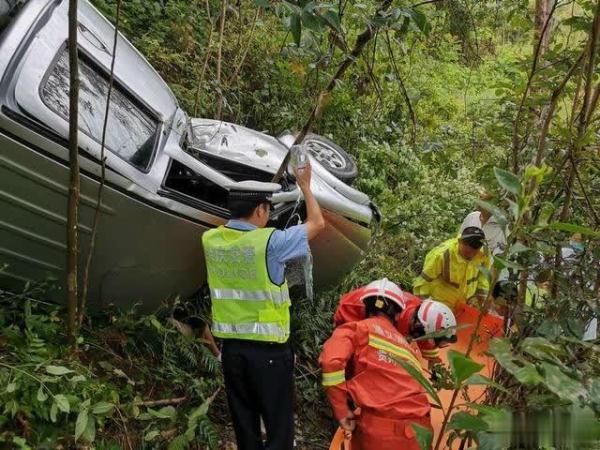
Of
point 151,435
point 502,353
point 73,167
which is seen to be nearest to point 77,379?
point 151,435

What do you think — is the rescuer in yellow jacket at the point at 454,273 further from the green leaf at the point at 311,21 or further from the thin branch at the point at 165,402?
the green leaf at the point at 311,21

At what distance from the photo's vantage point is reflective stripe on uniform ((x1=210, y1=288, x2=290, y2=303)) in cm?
286

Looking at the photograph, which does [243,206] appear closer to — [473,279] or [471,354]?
[473,279]

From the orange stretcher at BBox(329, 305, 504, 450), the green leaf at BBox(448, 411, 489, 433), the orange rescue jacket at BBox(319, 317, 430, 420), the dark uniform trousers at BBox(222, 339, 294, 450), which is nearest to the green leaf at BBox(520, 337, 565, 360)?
the green leaf at BBox(448, 411, 489, 433)

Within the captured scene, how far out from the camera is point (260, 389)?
292 cm

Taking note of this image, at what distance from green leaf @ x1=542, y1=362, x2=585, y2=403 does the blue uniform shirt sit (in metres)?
1.62

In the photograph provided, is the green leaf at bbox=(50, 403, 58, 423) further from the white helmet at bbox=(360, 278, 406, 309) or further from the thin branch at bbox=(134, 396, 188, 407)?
the white helmet at bbox=(360, 278, 406, 309)

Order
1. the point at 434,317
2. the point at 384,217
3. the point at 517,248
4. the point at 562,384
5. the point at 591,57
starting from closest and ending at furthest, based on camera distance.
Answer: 1. the point at 562,384
2. the point at 517,248
3. the point at 591,57
4. the point at 434,317
5. the point at 384,217

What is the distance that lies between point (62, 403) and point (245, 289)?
0.94 metres

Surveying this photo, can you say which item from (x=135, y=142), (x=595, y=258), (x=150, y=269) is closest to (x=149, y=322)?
(x=150, y=269)

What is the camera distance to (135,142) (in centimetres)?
341

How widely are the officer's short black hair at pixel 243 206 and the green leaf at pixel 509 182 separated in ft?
5.01

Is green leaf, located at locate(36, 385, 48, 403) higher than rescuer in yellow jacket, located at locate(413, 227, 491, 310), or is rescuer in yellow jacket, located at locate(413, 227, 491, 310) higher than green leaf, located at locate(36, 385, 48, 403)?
rescuer in yellow jacket, located at locate(413, 227, 491, 310)

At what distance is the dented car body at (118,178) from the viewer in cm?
279
